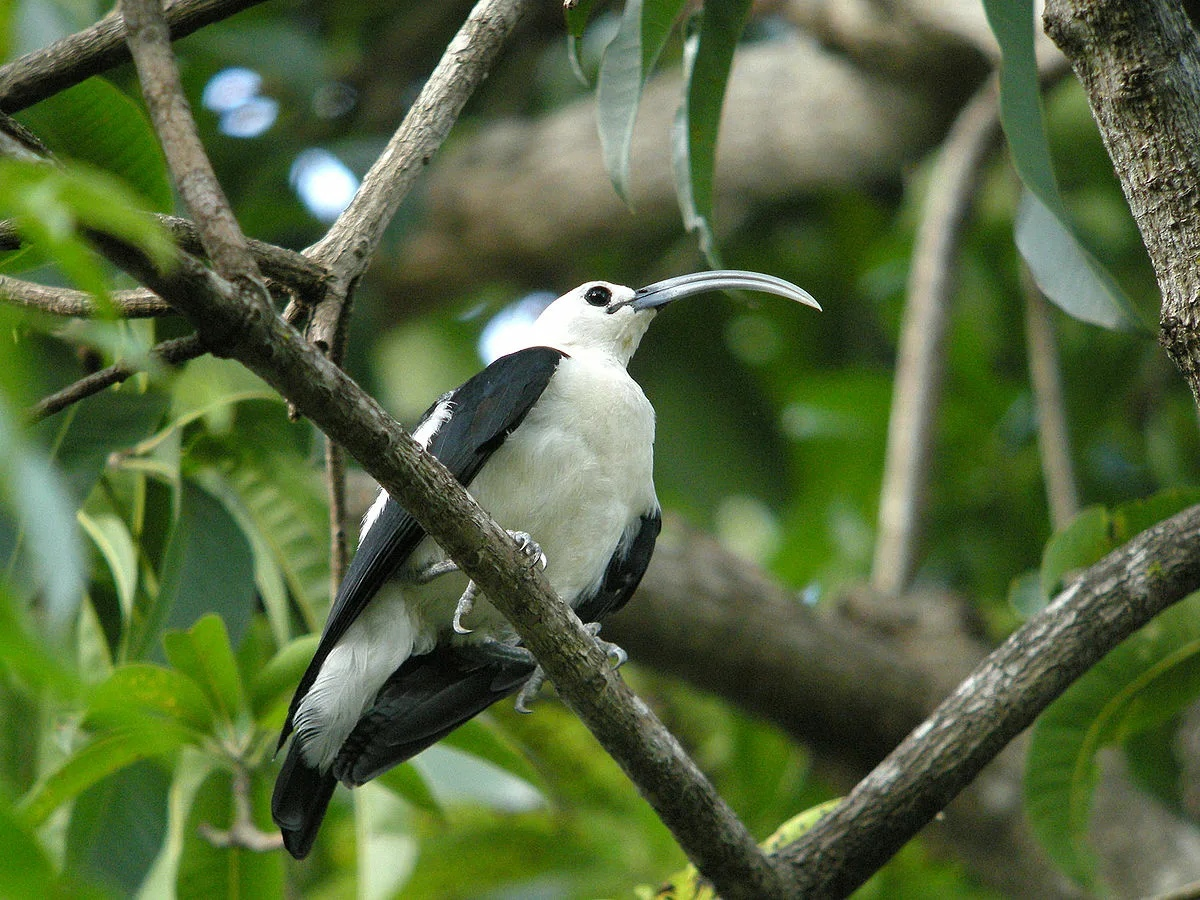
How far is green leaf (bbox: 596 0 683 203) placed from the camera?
2.87 m

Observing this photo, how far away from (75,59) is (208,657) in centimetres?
146

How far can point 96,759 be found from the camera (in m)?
3.11

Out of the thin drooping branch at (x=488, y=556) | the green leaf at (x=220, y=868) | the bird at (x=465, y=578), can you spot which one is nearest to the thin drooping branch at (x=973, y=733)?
the thin drooping branch at (x=488, y=556)

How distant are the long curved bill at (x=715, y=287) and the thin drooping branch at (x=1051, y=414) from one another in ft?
5.33

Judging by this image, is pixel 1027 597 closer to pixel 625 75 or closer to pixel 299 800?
pixel 625 75

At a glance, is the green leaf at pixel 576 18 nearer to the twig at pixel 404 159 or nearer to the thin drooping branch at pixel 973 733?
the twig at pixel 404 159

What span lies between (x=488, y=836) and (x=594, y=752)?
1.89 feet

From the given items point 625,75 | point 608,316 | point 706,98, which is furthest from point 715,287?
point 625,75

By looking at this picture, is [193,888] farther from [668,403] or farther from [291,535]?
[668,403]

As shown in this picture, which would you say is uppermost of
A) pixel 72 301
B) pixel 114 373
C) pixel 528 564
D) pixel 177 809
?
pixel 72 301

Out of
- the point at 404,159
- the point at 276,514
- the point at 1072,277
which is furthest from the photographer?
the point at 276,514

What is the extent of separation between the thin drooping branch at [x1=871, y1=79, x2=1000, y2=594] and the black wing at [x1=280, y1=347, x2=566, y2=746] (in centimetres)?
239

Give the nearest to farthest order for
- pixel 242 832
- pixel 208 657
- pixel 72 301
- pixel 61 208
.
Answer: pixel 61 208 < pixel 72 301 < pixel 208 657 < pixel 242 832

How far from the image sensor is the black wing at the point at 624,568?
11.4 ft
